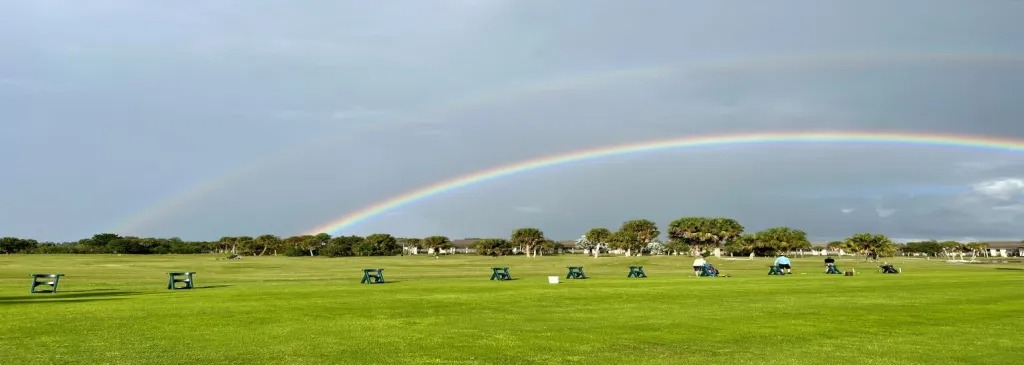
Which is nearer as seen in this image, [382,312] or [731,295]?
[382,312]

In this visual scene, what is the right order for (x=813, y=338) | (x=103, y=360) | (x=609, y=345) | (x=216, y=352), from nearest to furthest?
(x=103, y=360) → (x=216, y=352) → (x=609, y=345) → (x=813, y=338)

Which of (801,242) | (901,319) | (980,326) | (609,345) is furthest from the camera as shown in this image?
(801,242)

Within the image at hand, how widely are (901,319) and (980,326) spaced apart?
223cm

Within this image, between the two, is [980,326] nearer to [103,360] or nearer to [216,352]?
[216,352]

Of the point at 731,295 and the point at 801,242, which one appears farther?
the point at 801,242

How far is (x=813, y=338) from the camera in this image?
1734cm

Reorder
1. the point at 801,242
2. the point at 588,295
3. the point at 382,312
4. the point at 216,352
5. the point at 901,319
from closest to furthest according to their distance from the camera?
1. the point at 216,352
2. the point at 901,319
3. the point at 382,312
4. the point at 588,295
5. the point at 801,242

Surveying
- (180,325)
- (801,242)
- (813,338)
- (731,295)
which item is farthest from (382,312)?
(801,242)

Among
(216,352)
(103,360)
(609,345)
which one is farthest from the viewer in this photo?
(609,345)

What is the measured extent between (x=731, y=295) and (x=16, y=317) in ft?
92.1

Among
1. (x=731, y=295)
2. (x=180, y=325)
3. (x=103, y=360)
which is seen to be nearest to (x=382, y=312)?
(x=180, y=325)

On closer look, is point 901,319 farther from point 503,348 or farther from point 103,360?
point 103,360

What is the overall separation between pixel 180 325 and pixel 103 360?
642 centimetres

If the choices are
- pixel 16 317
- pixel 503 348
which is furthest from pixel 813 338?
pixel 16 317
